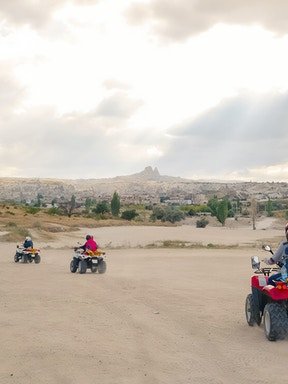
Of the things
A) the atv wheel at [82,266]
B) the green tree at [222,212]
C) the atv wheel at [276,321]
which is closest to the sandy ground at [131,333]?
the atv wheel at [276,321]

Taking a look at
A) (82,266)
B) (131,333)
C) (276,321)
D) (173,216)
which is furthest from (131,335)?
(173,216)

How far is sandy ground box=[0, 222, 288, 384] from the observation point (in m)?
8.14

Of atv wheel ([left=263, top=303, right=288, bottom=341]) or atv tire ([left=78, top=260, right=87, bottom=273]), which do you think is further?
atv tire ([left=78, top=260, right=87, bottom=273])

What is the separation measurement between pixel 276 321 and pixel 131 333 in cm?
273

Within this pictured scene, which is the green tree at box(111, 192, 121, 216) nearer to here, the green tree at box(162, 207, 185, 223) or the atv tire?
the green tree at box(162, 207, 185, 223)

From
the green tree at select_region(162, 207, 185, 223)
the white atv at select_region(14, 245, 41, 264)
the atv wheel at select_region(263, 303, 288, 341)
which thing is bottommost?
the white atv at select_region(14, 245, 41, 264)

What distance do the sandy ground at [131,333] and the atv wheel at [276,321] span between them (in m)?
0.14

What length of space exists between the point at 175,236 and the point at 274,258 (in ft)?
169

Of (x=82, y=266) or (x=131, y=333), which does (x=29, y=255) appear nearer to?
(x=82, y=266)

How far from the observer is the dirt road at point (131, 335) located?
812 centimetres

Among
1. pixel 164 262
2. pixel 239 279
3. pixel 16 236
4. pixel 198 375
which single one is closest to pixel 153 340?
pixel 198 375

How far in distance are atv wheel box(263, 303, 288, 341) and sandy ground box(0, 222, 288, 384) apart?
0.14m

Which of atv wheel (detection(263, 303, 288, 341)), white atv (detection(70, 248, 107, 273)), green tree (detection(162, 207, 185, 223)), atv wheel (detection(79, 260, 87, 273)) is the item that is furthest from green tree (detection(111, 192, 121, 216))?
atv wheel (detection(263, 303, 288, 341))

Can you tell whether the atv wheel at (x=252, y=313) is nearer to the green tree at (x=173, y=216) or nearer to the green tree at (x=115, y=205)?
the green tree at (x=173, y=216)
